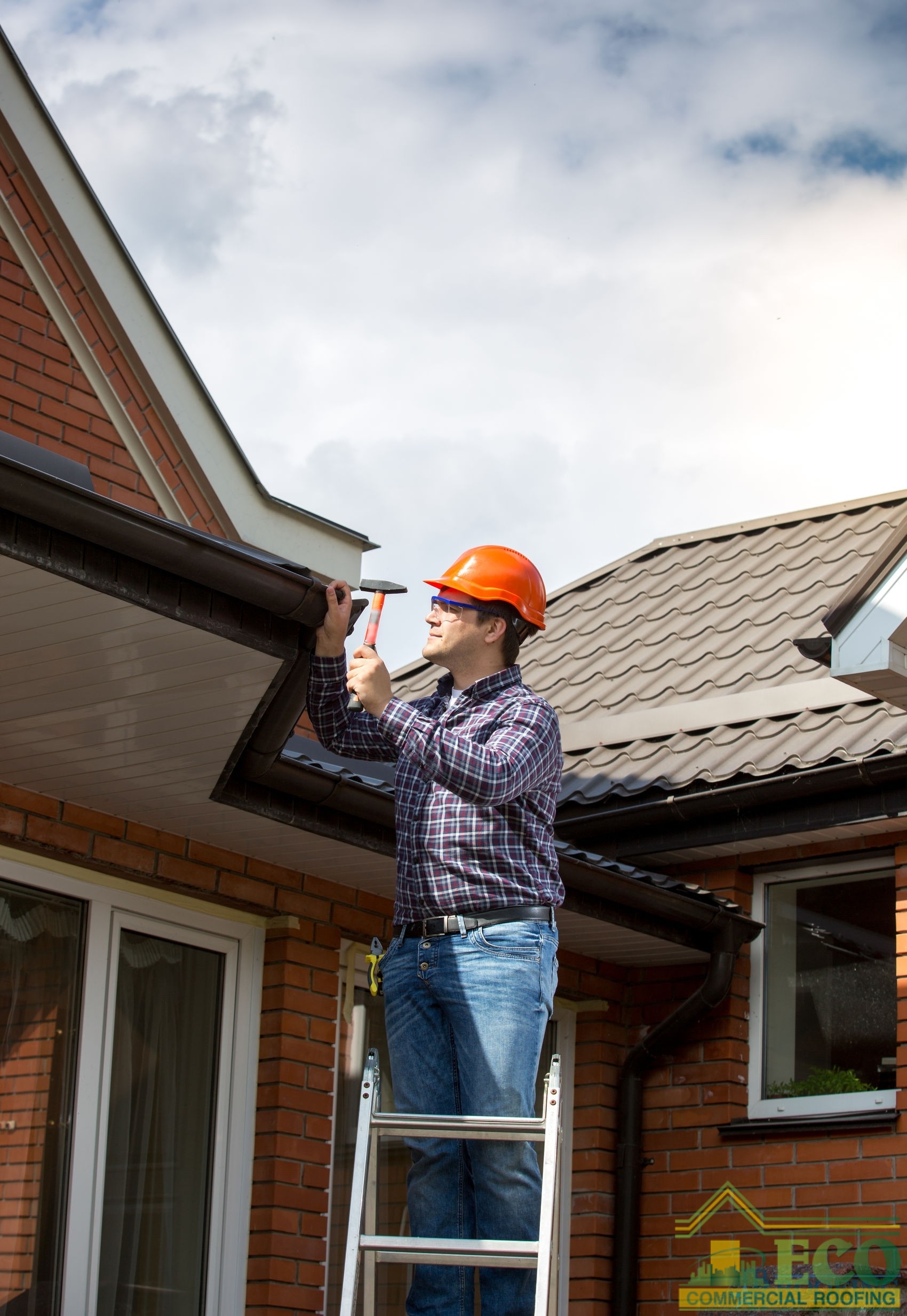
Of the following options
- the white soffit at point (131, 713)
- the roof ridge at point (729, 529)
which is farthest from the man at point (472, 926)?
the roof ridge at point (729, 529)

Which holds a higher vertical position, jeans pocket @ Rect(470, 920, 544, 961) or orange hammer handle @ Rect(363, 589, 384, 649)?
orange hammer handle @ Rect(363, 589, 384, 649)

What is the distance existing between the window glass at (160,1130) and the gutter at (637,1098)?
92.3 inches

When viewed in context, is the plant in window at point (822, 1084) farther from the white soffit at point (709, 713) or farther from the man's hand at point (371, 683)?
the man's hand at point (371, 683)

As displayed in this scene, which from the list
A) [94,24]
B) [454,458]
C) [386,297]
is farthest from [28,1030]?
[454,458]

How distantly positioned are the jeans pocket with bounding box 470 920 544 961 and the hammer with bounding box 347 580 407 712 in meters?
0.65

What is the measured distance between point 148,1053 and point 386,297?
12679 millimetres

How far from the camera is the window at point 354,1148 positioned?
21.7 feet

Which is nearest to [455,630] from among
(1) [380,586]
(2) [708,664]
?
(1) [380,586]

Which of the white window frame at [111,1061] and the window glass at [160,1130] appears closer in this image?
the white window frame at [111,1061]

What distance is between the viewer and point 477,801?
3.79m

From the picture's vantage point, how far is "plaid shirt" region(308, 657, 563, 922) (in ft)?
12.5

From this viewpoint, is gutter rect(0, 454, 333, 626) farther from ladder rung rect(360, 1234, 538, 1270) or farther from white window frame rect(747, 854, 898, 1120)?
white window frame rect(747, 854, 898, 1120)

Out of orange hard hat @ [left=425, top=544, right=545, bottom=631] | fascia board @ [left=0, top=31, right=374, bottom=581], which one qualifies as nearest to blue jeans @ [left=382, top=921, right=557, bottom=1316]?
orange hard hat @ [left=425, top=544, right=545, bottom=631]

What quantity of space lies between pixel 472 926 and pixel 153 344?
15.0 feet
